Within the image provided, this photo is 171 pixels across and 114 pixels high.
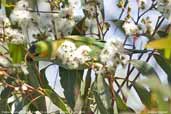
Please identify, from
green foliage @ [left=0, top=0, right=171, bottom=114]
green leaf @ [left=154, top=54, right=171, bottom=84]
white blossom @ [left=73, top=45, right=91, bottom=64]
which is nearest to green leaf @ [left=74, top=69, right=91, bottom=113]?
green foliage @ [left=0, top=0, right=171, bottom=114]

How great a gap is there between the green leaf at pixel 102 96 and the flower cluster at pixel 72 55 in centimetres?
9

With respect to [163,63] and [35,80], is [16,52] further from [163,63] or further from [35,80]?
[163,63]

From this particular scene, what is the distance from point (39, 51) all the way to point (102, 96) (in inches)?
8.8

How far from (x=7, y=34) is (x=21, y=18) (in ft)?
0.19

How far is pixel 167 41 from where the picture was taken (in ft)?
1.89

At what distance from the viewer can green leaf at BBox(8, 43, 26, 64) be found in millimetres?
1239

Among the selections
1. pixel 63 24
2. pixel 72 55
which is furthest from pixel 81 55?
pixel 63 24

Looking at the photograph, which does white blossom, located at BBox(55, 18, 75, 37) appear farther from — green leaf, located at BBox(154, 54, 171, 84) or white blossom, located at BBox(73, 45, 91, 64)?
green leaf, located at BBox(154, 54, 171, 84)

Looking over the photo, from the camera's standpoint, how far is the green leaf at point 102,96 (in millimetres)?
1242

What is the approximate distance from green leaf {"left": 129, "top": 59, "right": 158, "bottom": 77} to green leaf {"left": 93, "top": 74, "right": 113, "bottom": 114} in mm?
103

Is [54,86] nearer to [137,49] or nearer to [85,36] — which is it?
[85,36]

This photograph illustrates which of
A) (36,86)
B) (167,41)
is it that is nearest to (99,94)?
(36,86)

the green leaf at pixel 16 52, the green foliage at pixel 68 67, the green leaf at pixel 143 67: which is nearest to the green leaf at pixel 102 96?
the green foliage at pixel 68 67

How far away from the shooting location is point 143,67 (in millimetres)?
1267
